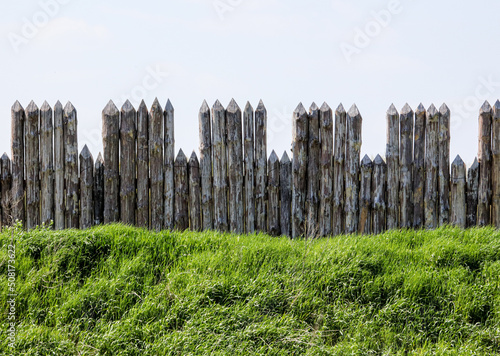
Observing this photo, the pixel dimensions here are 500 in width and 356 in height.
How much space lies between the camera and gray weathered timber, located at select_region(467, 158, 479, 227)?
7.47 m

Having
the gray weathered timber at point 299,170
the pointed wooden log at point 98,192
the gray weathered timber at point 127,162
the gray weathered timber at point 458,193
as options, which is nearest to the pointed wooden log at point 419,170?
the gray weathered timber at point 458,193

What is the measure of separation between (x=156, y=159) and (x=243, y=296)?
2999 mm

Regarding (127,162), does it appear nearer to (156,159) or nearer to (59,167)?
(156,159)

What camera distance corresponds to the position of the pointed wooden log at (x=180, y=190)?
705cm

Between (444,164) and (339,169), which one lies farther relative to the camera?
(444,164)

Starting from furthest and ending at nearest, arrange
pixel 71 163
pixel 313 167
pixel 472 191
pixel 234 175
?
pixel 472 191, pixel 71 163, pixel 313 167, pixel 234 175

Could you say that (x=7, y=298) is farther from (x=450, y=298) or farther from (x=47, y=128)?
(x=450, y=298)

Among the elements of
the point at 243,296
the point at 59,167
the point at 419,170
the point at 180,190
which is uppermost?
the point at 59,167

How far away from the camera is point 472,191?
7.48 metres

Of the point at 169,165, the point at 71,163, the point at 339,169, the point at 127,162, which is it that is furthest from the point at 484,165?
the point at 71,163

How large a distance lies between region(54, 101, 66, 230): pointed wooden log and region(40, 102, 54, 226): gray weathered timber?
0.08 metres

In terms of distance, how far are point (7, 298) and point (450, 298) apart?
4466 millimetres

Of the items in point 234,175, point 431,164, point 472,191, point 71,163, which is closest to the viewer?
point 234,175

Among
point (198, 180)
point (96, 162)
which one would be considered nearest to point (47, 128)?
point (96, 162)
